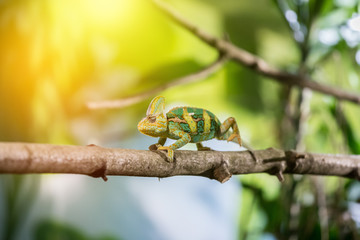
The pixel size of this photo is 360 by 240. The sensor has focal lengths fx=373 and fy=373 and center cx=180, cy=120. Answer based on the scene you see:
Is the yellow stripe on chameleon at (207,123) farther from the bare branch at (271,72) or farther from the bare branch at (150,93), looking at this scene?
the bare branch at (271,72)

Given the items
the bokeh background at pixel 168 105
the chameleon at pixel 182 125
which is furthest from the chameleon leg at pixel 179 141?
the bokeh background at pixel 168 105

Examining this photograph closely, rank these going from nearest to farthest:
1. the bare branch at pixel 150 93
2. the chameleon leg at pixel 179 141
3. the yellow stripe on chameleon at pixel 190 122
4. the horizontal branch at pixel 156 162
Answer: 1. the horizontal branch at pixel 156 162
2. the chameleon leg at pixel 179 141
3. the yellow stripe on chameleon at pixel 190 122
4. the bare branch at pixel 150 93

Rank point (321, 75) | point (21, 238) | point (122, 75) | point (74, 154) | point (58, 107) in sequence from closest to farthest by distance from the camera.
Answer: point (74, 154) < point (21, 238) < point (58, 107) < point (122, 75) < point (321, 75)

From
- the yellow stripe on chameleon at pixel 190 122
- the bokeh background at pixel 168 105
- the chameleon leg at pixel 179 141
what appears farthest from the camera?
the bokeh background at pixel 168 105

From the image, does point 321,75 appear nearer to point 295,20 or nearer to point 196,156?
point 295,20

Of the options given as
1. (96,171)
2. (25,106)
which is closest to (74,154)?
(96,171)

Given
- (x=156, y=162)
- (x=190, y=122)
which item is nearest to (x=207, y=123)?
(x=190, y=122)

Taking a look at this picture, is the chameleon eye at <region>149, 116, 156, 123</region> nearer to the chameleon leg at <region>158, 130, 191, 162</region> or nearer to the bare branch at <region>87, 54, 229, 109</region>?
the chameleon leg at <region>158, 130, 191, 162</region>
